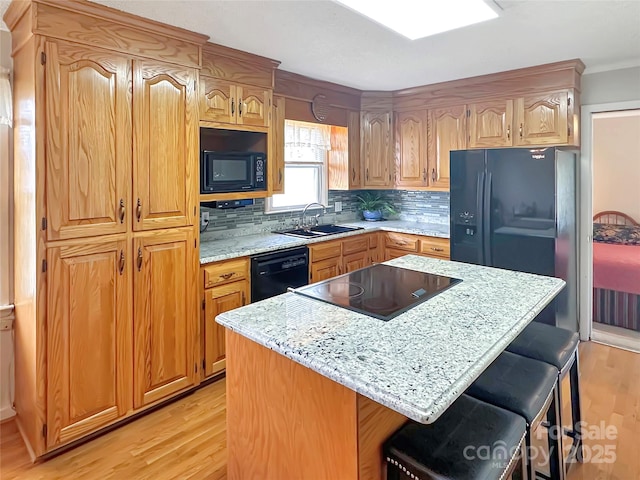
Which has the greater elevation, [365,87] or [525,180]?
[365,87]

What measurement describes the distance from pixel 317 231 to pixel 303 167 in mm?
738

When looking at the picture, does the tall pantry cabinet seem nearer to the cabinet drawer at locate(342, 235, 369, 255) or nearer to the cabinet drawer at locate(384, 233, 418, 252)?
the cabinet drawer at locate(342, 235, 369, 255)

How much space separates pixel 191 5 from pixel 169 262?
56.4 inches

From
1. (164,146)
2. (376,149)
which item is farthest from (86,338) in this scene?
(376,149)

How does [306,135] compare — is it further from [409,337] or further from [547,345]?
[409,337]

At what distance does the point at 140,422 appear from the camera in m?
2.43

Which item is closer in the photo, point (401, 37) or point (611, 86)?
point (401, 37)

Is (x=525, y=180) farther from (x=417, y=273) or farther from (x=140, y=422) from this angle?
(x=140, y=422)

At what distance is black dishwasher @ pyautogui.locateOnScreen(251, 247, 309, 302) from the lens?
119 inches

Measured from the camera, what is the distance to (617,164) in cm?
576

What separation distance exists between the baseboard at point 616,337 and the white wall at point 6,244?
4.53m

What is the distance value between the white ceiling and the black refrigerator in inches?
28.8

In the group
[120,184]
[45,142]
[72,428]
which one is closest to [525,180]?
[120,184]

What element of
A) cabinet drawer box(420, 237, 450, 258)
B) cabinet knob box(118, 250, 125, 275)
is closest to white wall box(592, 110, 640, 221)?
cabinet drawer box(420, 237, 450, 258)
